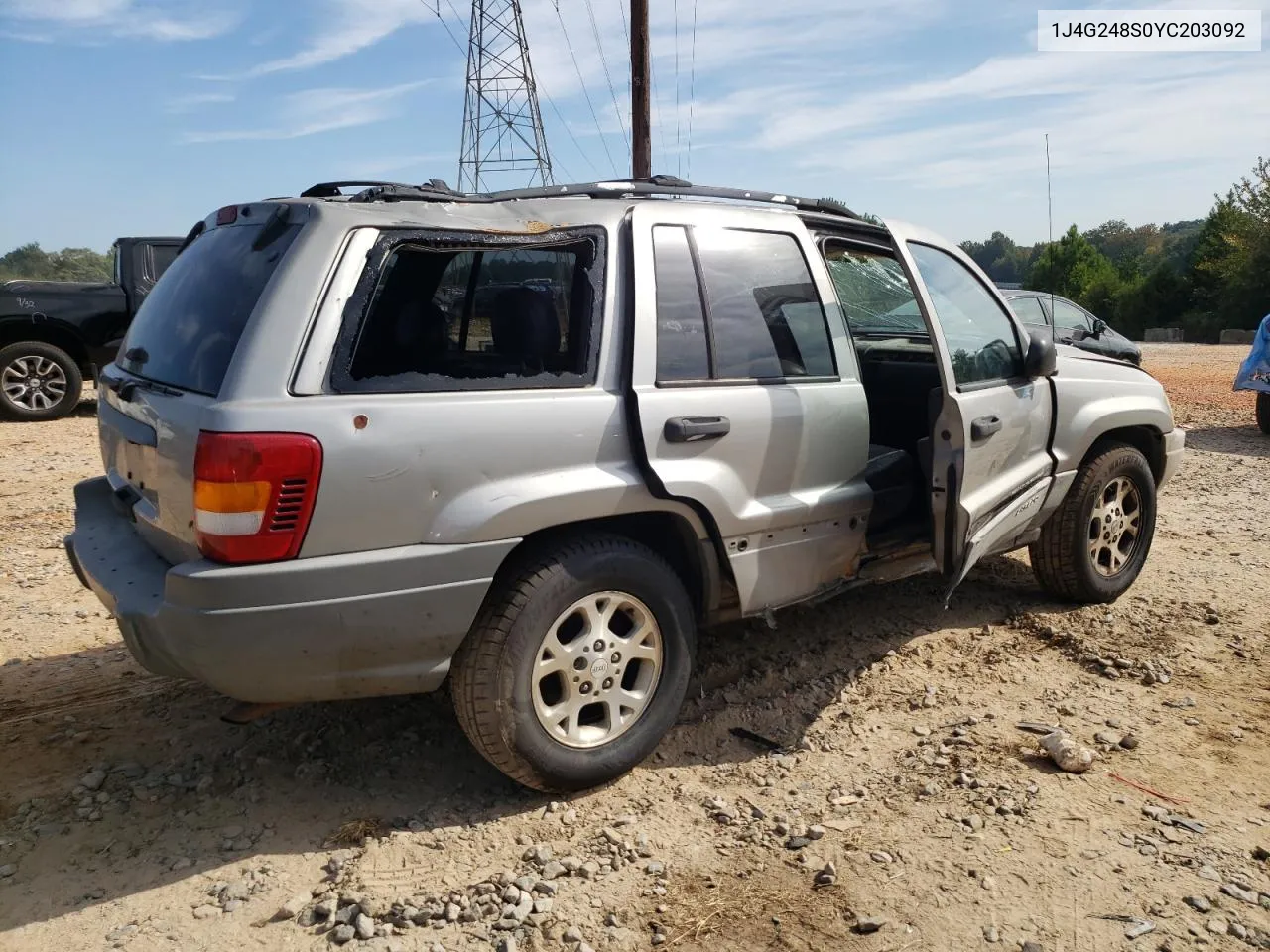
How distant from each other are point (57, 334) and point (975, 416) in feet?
33.8

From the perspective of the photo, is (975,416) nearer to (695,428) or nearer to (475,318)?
(695,428)

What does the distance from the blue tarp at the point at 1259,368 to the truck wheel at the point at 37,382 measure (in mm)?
12719

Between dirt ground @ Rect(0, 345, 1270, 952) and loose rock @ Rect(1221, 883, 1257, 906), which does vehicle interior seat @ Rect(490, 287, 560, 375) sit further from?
loose rock @ Rect(1221, 883, 1257, 906)

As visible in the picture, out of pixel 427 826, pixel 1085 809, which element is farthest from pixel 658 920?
pixel 1085 809

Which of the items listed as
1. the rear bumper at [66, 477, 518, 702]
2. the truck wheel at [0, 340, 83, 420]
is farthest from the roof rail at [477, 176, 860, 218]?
the truck wheel at [0, 340, 83, 420]

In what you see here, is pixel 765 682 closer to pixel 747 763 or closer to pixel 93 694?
pixel 747 763

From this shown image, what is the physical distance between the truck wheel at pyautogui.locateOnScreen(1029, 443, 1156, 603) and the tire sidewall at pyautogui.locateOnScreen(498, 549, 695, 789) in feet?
7.52

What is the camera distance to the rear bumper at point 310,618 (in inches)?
102

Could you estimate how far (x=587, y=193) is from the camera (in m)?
3.52

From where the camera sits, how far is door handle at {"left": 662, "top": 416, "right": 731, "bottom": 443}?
3215 millimetres

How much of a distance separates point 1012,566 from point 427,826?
12.7 feet

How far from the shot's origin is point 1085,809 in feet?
10.3

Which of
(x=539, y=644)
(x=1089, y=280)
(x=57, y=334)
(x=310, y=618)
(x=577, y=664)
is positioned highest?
(x=1089, y=280)

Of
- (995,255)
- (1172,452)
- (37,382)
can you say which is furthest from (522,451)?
(995,255)
